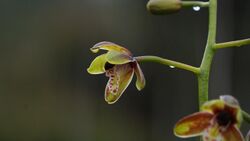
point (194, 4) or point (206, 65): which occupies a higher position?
point (194, 4)

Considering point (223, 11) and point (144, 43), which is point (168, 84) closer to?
point (144, 43)

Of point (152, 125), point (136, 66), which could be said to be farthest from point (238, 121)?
point (152, 125)

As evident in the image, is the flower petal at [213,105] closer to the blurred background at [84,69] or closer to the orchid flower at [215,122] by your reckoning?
the orchid flower at [215,122]

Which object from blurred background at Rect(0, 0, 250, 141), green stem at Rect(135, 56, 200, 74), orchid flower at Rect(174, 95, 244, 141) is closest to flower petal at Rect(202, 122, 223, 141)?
orchid flower at Rect(174, 95, 244, 141)

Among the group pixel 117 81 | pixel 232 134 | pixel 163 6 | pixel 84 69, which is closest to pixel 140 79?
pixel 117 81

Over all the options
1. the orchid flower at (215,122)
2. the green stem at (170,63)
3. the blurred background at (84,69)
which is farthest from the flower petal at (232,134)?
the blurred background at (84,69)

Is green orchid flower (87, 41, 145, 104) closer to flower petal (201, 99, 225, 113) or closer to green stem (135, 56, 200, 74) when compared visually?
green stem (135, 56, 200, 74)

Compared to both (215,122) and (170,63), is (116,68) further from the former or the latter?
(215,122)
